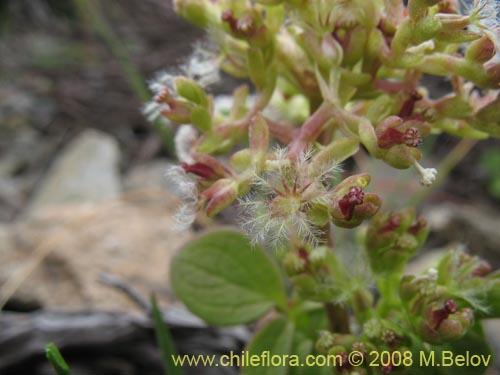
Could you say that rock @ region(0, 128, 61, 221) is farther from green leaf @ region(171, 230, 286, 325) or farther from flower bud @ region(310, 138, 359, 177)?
flower bud @ region(310, 138, 359, 177)

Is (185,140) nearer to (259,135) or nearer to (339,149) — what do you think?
(259,135)

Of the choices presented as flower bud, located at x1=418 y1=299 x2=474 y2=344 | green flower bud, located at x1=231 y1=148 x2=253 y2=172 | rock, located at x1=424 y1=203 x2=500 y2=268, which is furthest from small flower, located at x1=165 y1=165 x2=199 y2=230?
rock, located at x1=424 y1=203 x2=500 y2=268

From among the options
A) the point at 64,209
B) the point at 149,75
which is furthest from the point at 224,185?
the point at 149,75

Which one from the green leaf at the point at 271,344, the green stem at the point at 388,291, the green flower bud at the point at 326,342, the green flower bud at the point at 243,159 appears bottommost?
the green leaf at the point at 271,344

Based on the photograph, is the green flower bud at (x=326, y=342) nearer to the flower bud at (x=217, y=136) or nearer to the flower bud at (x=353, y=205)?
the flower bud at (x=353, y=205)

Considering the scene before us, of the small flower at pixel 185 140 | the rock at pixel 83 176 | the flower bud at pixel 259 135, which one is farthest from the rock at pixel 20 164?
the flower bud at pixel 259 135
